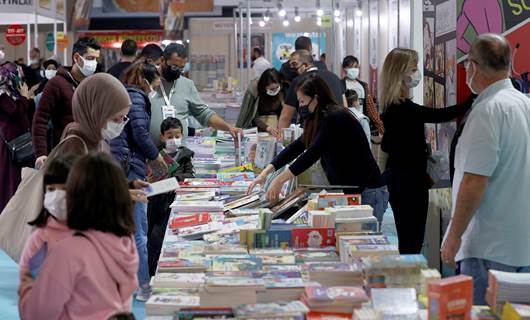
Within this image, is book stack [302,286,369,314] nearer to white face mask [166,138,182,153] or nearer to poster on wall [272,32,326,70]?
white face mask [166,138,182,153]

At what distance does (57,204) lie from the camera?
296 centimetres

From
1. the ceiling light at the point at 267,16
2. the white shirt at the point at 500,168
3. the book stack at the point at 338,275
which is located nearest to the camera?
the book stack at the point at 338,275

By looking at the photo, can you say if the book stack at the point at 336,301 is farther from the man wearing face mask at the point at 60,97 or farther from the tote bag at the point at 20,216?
the man wearing face mask at the point at 60,97

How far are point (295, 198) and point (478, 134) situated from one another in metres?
1.63

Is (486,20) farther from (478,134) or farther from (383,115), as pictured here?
(478,134)

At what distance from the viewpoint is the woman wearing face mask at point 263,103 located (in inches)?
339

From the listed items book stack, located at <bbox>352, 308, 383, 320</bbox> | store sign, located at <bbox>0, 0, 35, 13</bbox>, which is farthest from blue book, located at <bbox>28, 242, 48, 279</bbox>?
store sign, located at <bbox>0, 0, 35, 13</bbox>

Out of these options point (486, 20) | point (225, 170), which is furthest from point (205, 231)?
point (225, 170)

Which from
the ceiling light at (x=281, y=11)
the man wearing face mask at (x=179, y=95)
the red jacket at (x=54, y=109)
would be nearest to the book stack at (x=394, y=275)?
the red jacket at (x=54, y=109)

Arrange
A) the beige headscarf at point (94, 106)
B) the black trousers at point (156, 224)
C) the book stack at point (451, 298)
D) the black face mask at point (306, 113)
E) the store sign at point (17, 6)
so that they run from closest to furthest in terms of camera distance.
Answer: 1. the book stack at point (451, 298)
2. the beige headscarf at point (94, 106)
3. the black face mask at point (306, 113)
4. the black trousers at point (156, 224)
5. the store sign at point (17, 6)

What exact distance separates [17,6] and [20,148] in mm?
7843

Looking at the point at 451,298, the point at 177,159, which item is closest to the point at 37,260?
the point at 451,298

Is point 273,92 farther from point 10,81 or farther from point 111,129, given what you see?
point 111,129

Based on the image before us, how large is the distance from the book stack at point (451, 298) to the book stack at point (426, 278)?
1.23 ft
